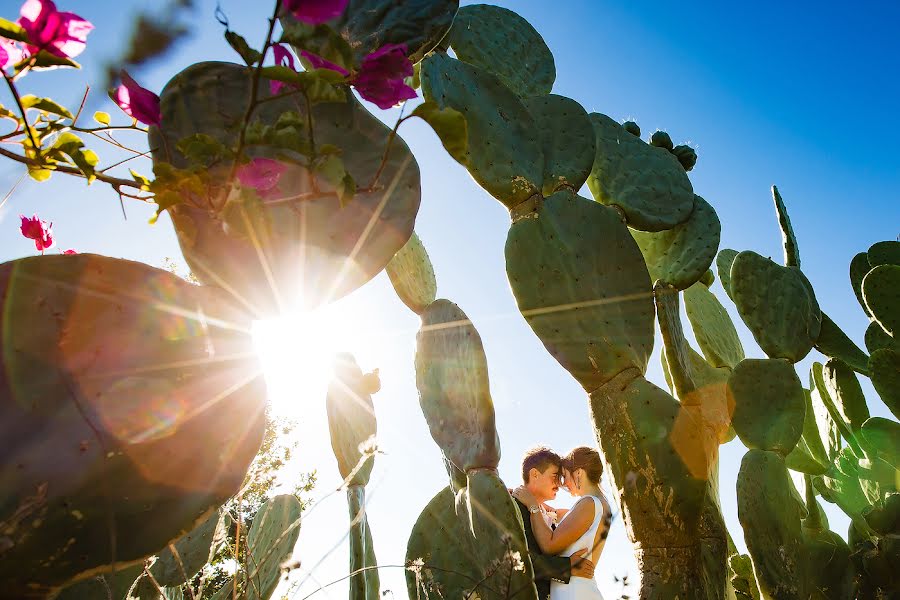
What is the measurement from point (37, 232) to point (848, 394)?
297 centimetres

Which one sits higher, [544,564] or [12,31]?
[12,31]

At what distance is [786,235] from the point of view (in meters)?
2.74

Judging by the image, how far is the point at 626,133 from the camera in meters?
2.49

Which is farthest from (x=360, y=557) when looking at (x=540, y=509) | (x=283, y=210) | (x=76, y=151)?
(x=76, y=151)

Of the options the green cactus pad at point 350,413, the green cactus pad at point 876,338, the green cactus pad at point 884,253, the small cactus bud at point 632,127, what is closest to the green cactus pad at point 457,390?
the green cactus pad at point 350,413

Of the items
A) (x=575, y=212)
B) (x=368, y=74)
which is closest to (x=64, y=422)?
(x=368, y=74)

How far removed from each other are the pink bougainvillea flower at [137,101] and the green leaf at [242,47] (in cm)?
23

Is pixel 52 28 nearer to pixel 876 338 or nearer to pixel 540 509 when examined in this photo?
pixel 540 509

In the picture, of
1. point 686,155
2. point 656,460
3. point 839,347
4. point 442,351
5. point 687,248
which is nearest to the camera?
point 656,460

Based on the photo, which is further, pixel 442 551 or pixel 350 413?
pixel 350 413

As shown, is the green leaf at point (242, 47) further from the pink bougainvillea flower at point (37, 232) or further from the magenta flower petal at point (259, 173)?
the pink bougainvillea flower at point (37, 232)

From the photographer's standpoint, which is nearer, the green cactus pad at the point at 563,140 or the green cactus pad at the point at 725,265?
the green cactus pad at the point at 563,140

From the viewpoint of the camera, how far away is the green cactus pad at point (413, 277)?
2.43 metres

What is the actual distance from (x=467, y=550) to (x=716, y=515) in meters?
0.78
